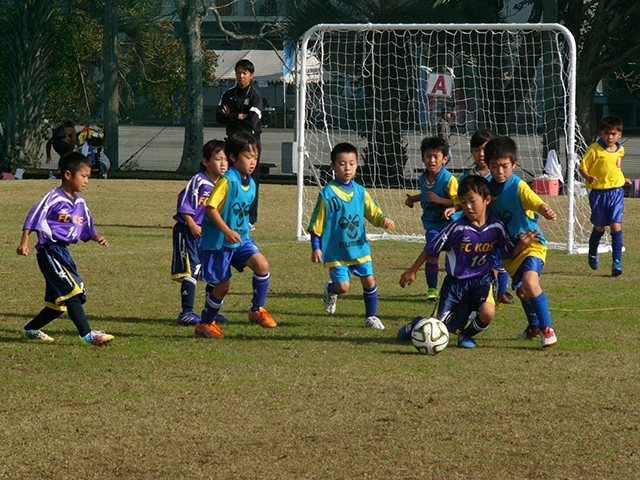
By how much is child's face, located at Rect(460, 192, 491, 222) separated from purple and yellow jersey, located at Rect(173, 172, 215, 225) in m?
2.13

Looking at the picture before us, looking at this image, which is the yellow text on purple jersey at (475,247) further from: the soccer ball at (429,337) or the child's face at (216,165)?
the child's face at (216,165)

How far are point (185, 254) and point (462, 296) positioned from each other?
229 cm

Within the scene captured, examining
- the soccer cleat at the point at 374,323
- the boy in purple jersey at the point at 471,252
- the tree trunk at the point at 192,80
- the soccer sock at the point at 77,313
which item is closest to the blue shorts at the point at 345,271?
the soccer cleat at the point at 374,323

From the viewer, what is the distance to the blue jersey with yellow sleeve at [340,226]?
7.57 meters

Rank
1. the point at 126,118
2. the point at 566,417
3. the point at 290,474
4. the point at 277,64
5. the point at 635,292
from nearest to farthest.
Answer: the point at 290,474
the point at 566,417
the point at 635,292
the point at 277,64
the point at 126,118

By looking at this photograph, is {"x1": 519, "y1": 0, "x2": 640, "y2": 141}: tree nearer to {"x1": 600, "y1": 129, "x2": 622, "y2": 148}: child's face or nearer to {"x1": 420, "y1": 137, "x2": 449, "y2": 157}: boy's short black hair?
{"x1": 600, "y1": 129, "x2": 622, "y2": 148}: child's face

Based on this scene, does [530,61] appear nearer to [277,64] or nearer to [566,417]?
[566,417]

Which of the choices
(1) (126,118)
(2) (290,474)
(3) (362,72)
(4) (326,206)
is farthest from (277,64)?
(2) (290,474)

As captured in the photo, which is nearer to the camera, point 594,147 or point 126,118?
point 594,147

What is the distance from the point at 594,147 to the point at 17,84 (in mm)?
19080

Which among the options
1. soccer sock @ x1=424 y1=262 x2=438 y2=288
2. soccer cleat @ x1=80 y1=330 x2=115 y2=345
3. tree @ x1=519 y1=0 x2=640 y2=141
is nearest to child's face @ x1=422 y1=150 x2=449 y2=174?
soccer sock @ x1=424 y1=262 x2=438 y2=288

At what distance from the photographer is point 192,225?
7.81 meters

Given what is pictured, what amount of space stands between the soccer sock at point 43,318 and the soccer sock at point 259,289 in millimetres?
1443

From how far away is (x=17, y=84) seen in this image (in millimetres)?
26469
